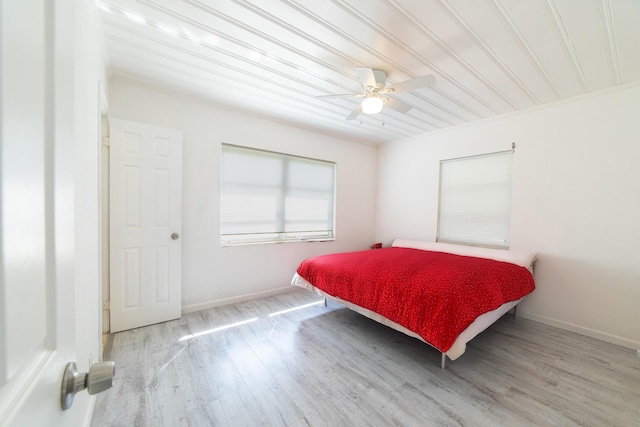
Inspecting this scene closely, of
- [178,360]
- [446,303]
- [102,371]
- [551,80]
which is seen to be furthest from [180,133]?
[551,80]

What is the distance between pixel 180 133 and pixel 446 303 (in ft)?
9.92

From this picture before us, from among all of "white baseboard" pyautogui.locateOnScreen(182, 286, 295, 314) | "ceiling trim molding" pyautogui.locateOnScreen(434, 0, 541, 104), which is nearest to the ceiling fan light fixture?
"ceiling trim molding" pyautogui.locateOnScreen(434, 0, 541, 104)

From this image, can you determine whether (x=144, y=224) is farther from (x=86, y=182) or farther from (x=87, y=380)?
(x=87, y=380)

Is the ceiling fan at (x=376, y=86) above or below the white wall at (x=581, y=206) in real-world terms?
above

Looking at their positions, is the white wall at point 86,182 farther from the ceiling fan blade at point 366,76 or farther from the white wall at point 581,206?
the white wall at point 581,206

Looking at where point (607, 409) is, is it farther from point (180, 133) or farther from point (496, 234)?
point (180, 133)

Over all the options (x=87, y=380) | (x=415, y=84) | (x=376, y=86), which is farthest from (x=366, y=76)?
(x=87, y=380)

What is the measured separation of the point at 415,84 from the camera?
6.60 feet

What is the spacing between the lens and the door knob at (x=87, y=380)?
1.63 ft

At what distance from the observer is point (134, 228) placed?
2.57 metres

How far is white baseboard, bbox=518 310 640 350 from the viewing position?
7.93 ft

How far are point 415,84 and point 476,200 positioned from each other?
87.7 inches

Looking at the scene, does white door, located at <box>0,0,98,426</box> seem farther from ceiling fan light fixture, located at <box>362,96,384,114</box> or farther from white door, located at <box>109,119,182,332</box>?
white door, located at <box>109,119,182,332</box>

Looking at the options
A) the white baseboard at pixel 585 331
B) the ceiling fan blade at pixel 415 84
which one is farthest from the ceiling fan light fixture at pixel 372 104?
the white baseboard at pixel 585 331
